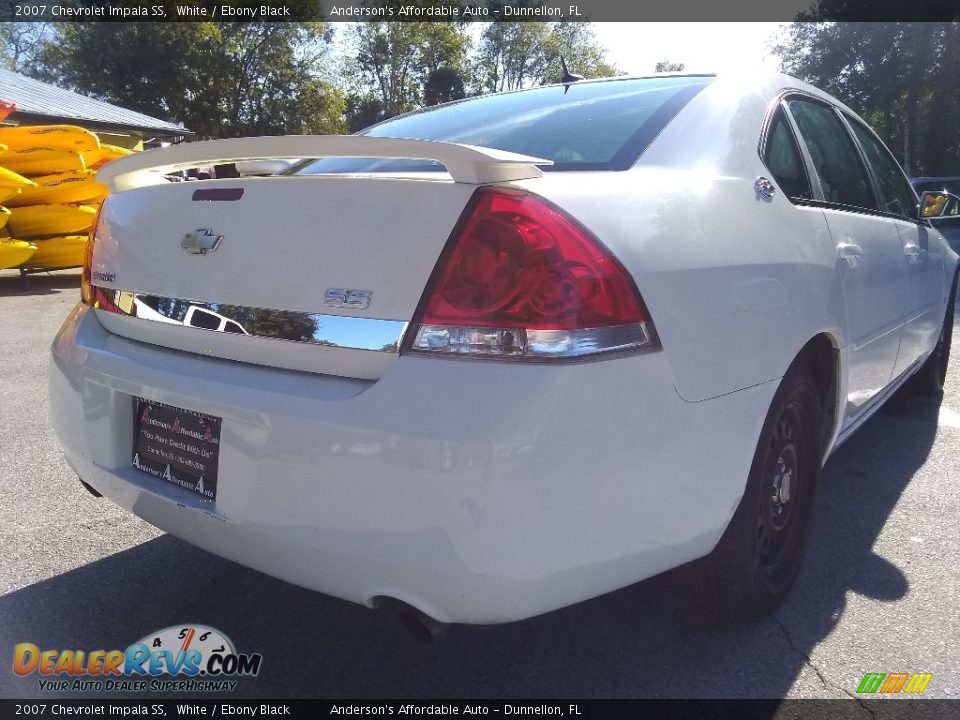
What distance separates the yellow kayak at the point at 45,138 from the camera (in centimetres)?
1033

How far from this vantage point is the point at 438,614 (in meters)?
1.62

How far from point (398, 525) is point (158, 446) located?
0.76 meters

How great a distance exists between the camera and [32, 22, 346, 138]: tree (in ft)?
109

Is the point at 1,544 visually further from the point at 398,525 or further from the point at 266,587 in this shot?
the point at 398,525

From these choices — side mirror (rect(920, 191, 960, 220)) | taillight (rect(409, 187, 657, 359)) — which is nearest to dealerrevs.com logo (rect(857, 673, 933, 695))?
taillight (rect(409, 187, 657, 359))

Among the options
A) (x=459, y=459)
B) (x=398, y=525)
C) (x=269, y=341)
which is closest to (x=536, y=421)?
(x=459, y=459)

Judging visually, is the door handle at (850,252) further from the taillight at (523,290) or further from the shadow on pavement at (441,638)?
the taillight at (523,290)

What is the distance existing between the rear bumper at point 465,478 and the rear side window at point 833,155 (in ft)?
4.16

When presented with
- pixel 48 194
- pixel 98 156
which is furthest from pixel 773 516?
pixel 98 156

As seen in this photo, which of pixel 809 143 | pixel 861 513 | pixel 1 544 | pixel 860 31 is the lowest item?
pixel 1 544

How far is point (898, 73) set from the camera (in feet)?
97.3

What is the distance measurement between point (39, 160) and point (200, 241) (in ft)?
32.3

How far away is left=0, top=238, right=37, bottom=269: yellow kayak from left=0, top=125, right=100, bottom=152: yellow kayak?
1446 millimetres

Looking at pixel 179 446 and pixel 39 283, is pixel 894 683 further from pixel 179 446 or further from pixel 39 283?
pixel 39 283
